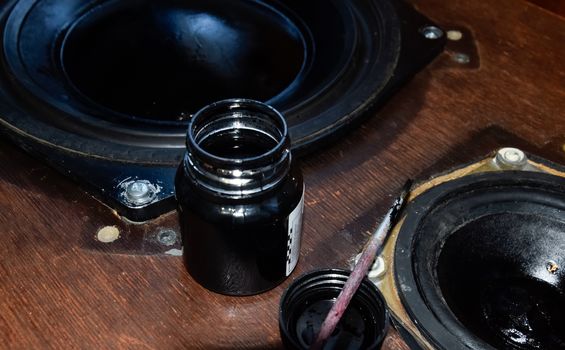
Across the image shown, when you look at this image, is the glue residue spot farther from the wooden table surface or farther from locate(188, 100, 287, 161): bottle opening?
locate(188, 100, 287, 161): bottle opening

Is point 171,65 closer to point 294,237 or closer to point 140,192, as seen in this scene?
point 140,192

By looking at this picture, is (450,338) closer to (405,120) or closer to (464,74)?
(405,120)

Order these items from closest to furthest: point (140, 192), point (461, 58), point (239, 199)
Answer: point (239, 199) < point (140, 192) < point (461, 58)

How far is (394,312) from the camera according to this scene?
0.81 metres

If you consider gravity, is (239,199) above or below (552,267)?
above

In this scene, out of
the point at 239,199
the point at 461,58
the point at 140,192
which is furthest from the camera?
the point at 461,58

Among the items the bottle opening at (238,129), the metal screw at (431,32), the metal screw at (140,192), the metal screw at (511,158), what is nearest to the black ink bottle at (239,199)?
the bottle opening at (238,129)

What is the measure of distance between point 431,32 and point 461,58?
65 millimetres

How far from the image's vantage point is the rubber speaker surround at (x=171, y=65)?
976mm

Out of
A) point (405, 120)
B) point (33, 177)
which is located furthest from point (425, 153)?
point (33, 177)

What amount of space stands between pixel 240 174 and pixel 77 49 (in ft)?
2.07

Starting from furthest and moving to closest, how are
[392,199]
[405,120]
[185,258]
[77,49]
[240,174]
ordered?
[77,49] → [405,120] → [392,199] → [185,258] → [240,174]

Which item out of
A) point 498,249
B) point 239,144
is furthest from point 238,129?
point 498,249

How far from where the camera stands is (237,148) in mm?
807
